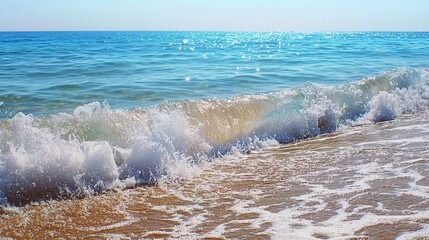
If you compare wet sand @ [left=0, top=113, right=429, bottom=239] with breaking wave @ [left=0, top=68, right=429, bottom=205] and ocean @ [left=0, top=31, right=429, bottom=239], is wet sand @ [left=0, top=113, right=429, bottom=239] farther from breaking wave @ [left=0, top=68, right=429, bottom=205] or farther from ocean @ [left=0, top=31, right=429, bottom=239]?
breaking wave @ [left=0, top=68, right=429, bottom=205]

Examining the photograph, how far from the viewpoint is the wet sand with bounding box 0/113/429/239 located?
3.98 m

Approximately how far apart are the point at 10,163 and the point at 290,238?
3315 millimetres

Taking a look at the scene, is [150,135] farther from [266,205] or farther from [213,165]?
[266,205]

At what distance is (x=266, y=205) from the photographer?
4645 mm

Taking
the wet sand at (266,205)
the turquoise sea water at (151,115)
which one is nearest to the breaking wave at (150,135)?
the turquoise sea water at (151,115)

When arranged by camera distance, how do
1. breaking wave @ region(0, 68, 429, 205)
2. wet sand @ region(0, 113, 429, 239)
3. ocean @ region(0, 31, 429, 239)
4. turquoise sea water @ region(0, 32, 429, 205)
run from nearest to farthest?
wet sand @ region(0, 113, 429, 239)
ocean @ region(0, 31, 429, 239)
breaking wave @ region(0, 68, 429, 205)
turquoise sea water @ region(0, 32, 429, 205)

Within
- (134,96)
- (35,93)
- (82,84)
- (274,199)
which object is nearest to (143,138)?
(274,199)

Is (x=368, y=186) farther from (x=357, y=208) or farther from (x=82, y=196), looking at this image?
(x=82, y=196)

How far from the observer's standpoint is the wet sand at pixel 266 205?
13.1ft

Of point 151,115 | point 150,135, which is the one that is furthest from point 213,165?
point 151,115

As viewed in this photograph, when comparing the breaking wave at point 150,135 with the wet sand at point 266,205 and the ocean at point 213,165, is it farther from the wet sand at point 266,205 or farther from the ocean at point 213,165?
the wet sand at point 266,205

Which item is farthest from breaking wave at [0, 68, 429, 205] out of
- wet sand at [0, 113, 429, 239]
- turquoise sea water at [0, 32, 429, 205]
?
wet sand at [0, 113, 429, 239]

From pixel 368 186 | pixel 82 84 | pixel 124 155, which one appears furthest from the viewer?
pixel 82 84

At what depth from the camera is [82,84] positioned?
11.6m
